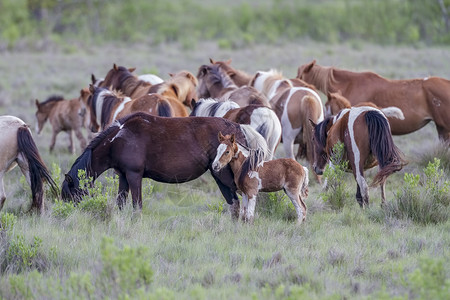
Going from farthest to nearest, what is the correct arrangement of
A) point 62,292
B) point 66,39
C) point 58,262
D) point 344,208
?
point 66,39, point 344,208, point 58,262, point 62,292

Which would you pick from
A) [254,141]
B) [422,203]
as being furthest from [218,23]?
[422,203]

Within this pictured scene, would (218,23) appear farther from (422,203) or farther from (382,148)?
(422,203)

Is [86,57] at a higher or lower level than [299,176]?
lower

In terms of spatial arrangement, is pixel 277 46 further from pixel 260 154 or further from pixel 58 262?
pixel 58 262

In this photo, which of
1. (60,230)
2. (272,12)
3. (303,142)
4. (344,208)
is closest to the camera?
(60,230)

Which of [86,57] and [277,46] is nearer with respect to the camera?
[86,57]

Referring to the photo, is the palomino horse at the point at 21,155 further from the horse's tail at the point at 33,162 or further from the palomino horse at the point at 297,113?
the palomino horse at the point at 297,113

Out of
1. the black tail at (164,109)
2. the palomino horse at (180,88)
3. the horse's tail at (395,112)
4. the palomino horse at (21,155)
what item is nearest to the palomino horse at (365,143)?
the horse's tail at (395,112)

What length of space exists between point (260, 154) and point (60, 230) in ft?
7.97

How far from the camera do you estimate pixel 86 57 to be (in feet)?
90.7

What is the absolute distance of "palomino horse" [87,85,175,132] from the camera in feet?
31.1

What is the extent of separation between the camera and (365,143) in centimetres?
772

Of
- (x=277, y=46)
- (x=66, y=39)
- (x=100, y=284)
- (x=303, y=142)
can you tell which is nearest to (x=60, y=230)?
(x=100, y=284)

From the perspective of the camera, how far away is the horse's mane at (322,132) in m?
8.70
